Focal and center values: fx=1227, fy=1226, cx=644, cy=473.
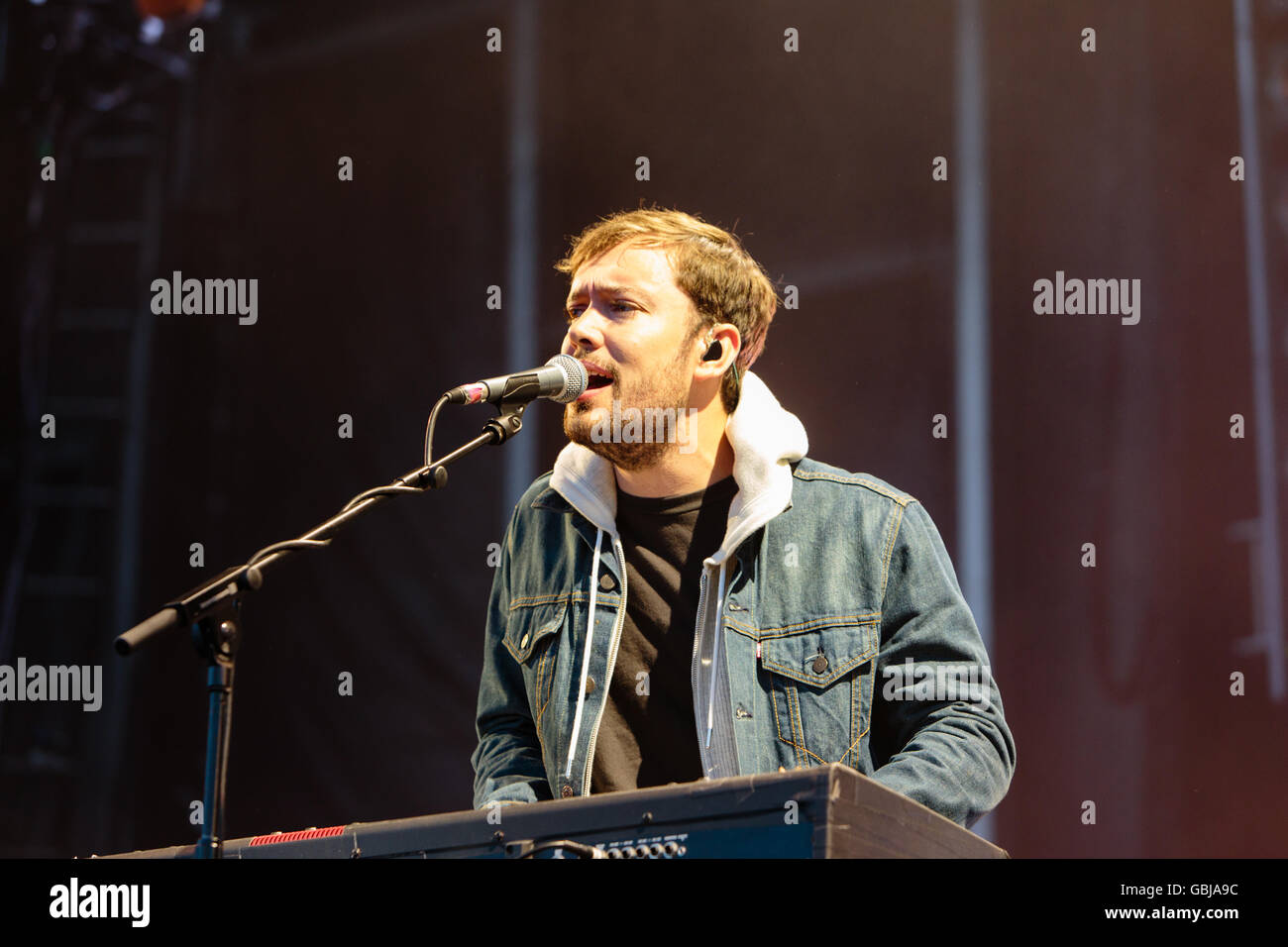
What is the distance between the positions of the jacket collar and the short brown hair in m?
0.14

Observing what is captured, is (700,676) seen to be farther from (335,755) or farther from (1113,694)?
(335,755)

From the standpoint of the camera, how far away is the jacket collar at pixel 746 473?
7.72ft

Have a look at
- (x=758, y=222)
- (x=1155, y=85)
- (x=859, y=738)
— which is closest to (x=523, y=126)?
(x=758, y=222)

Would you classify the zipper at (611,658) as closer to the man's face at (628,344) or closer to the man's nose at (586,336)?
the man's face at (628,344)

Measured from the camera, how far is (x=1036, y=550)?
3.17m

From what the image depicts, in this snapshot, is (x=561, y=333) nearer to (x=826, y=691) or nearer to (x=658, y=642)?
(x=658, y=642)

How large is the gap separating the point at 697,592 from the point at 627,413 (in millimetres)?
383

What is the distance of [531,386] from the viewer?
2.01 meters

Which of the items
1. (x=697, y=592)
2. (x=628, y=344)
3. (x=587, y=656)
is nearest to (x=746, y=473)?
(x=697, y=592)

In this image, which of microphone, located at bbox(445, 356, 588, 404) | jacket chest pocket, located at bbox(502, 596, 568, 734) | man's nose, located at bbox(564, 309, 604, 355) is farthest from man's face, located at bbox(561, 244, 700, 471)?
jacket chest pocket, located at bbox(502, 596, 568, 734)


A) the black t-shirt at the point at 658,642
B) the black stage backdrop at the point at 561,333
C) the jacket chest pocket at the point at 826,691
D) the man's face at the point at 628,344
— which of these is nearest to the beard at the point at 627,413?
the man's face at the point at 628,344

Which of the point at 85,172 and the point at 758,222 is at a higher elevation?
the point at 85,172
